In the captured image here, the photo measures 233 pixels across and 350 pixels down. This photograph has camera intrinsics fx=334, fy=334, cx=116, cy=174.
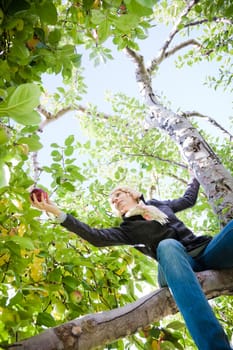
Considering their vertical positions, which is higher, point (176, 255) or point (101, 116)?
point (101, 116)

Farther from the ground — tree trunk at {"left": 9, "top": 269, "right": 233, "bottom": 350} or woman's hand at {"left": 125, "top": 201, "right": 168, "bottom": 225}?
woman's hand at {"left": 125, "top": 201, "right": 168, "bottom": 225}

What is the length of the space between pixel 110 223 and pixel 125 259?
1.43 feet

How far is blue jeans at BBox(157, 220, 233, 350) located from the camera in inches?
50.2

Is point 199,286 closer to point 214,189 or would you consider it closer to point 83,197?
point 214,189

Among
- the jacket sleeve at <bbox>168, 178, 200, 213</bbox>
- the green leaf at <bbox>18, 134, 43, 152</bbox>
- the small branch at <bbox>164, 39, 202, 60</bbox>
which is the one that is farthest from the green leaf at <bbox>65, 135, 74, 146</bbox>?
the small branch at <bbox>164, 39, 202, 60</bbox>

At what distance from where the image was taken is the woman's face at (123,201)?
241 centimetres

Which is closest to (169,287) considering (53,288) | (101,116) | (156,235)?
(53,288)

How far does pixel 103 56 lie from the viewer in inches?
74.2

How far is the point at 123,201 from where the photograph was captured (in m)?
2.44

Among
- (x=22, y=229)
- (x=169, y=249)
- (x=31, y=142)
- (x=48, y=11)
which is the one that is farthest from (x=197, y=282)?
(x=48, y=11)

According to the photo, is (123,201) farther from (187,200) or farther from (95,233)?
(187,200)

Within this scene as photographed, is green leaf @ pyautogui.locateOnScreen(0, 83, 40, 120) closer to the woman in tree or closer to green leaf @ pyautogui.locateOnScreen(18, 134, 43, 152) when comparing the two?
green leaf @ pyautogui.locateOnScreen(18, 134, 43, 152)

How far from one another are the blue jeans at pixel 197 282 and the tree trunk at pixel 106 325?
10cm

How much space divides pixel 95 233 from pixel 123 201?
1.58 ft
